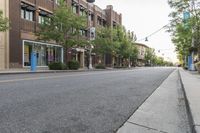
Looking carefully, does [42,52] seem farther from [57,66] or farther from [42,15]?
[57,66]

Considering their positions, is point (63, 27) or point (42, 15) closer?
point (63, 27)

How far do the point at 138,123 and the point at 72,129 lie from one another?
126 centimetres

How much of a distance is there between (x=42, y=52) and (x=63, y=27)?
256 inches

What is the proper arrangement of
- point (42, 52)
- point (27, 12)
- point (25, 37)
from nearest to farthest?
point (25, 37) < point (27, 12) < point (42, 52)

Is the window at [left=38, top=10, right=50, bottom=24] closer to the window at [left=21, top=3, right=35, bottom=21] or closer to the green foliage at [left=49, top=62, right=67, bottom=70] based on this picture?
the window at [left=21, top=3, right=35, bottom=21]

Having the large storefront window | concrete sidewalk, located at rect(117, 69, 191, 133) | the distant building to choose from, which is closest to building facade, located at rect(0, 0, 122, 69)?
the large storefront window

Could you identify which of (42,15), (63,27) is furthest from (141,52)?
(63,27)

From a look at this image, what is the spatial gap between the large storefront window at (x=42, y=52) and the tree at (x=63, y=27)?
8.02ft

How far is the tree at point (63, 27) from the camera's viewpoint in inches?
1337

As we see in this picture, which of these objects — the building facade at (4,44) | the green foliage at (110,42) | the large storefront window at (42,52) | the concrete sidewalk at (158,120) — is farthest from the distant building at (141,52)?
the concrete sidewalk at (158,120)

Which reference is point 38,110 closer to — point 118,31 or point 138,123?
point 138,123

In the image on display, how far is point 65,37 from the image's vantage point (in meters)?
35.2

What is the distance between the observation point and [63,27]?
34.6 metres

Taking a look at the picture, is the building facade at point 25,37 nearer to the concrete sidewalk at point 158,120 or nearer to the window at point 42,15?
the window at point 42,15
